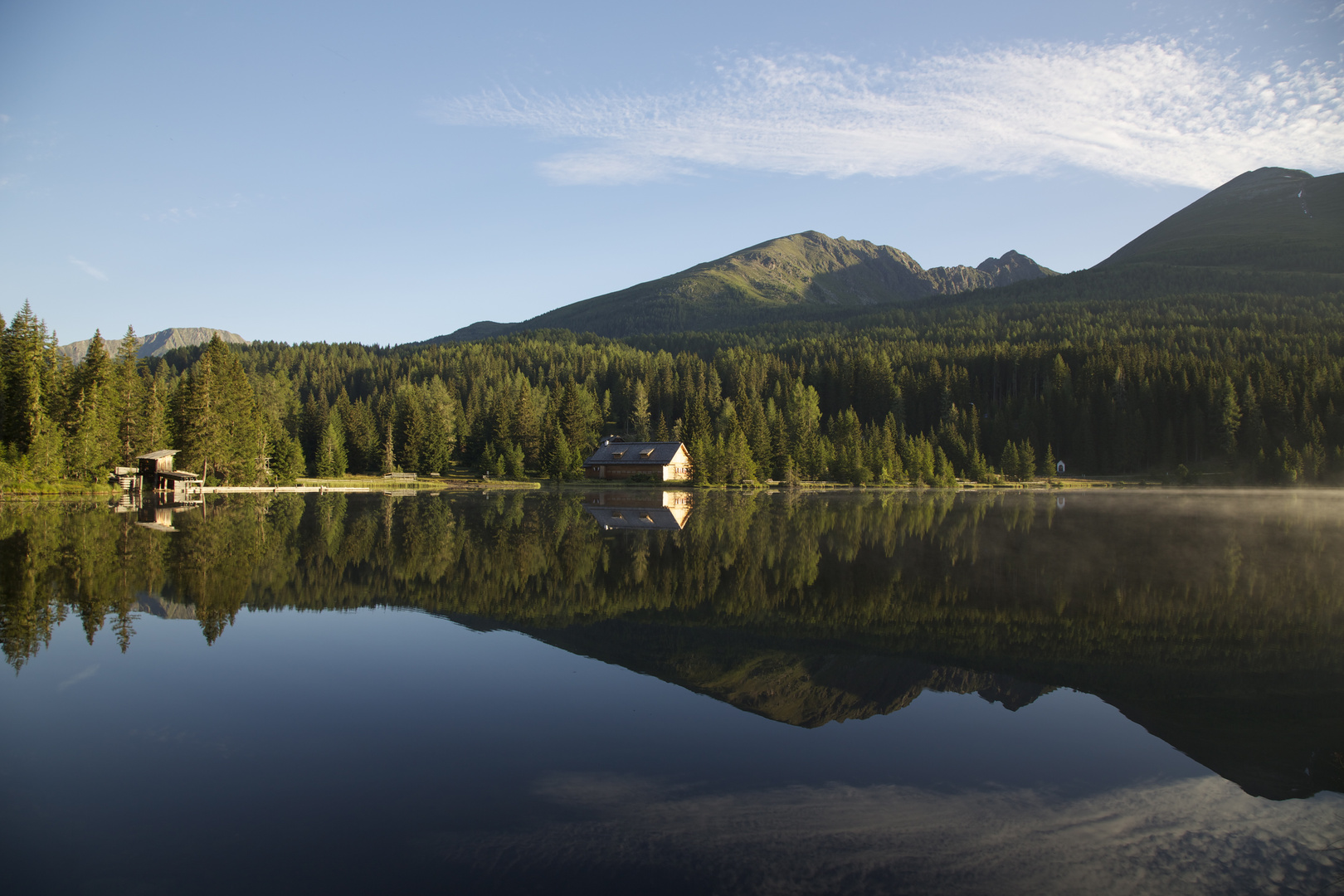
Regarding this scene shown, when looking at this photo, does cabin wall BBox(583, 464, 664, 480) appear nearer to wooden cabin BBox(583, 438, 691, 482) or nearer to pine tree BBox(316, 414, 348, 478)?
wooden cabin BBox(583, 438, 691, 482)

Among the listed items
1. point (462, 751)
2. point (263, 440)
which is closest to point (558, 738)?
point (462, 751)

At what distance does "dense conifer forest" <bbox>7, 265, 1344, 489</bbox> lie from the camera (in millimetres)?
57531

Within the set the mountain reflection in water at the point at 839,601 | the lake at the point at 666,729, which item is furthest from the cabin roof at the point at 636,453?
the lake at the point at 666,729

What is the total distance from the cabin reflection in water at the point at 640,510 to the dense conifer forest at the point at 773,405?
75.3 feet

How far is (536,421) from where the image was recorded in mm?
95500

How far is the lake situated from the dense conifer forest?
44.4 metres

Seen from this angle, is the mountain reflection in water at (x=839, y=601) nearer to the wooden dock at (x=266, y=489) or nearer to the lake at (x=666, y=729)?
the lake at (x=666, y=729)

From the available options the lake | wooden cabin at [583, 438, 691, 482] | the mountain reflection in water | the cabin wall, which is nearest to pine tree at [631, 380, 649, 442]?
wooden cabin at [583, 438, 691, 482]

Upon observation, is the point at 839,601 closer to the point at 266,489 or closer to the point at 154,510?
the point at 154,510

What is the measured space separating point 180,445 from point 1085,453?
365 feet

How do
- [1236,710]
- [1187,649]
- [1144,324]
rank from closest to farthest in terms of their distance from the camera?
[1236,710] < [1187,649] < [1144,324]

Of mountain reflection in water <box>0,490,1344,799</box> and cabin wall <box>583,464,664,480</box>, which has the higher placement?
cabin wall <box>583,464,664,480</box>

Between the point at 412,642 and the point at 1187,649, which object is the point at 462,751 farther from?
the point at 1187,649

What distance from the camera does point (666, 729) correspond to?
8375 mm
